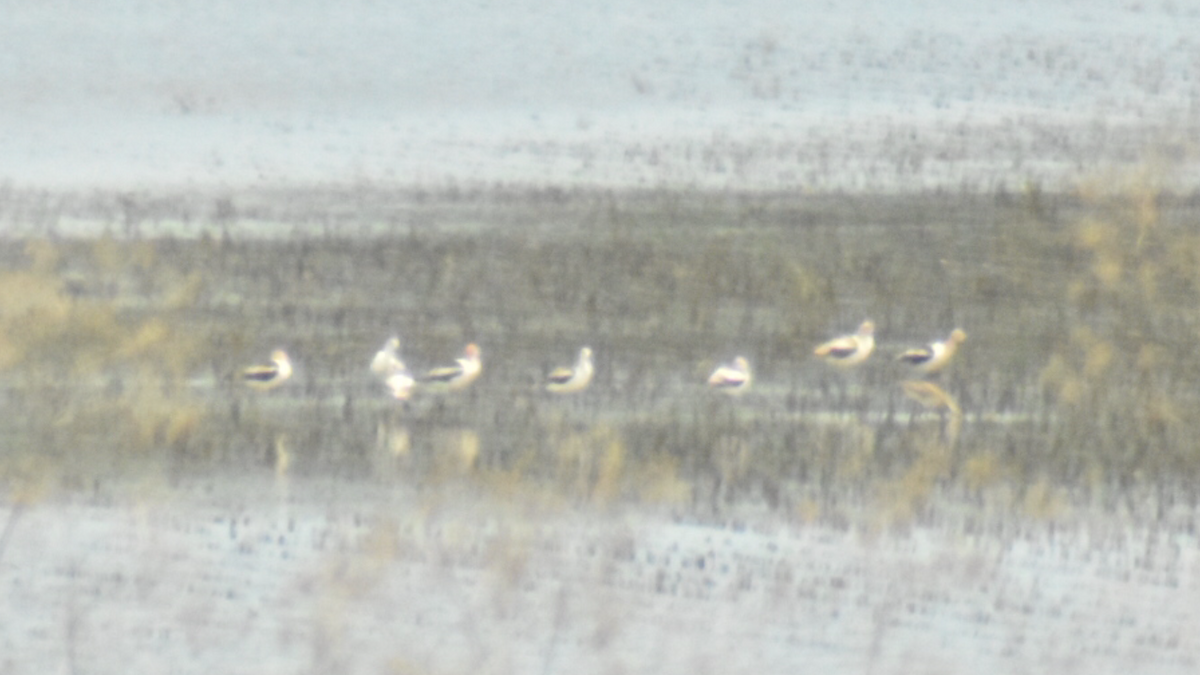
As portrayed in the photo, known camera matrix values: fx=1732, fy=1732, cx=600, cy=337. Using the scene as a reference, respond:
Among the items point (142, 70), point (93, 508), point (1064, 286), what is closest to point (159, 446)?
point (93, 508)

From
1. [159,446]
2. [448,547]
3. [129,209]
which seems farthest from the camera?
[129,209]

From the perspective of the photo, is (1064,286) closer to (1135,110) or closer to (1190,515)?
(1135,110)

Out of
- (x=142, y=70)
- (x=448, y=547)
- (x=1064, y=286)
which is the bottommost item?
(x=448, y=547)

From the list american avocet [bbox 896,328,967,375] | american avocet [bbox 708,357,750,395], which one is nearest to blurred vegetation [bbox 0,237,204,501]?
american avocet [bbox 708,357,750,395]

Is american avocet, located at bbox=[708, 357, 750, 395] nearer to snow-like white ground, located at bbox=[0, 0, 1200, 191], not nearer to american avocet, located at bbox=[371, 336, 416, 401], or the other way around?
snow-like white ground, located at bbox=[0, 0, 1200, 191]

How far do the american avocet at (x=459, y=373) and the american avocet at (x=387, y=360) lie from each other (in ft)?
0.44

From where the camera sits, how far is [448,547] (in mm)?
5320

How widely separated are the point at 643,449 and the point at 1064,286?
5.53 feet

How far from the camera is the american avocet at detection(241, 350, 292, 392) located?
6.04 m

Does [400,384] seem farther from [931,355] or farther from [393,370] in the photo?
[931,355]

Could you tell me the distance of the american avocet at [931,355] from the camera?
616cm

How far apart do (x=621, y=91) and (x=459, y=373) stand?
1.23 meters

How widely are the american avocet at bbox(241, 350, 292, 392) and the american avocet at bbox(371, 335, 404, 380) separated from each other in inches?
12.4

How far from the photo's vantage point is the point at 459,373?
6219 mm
